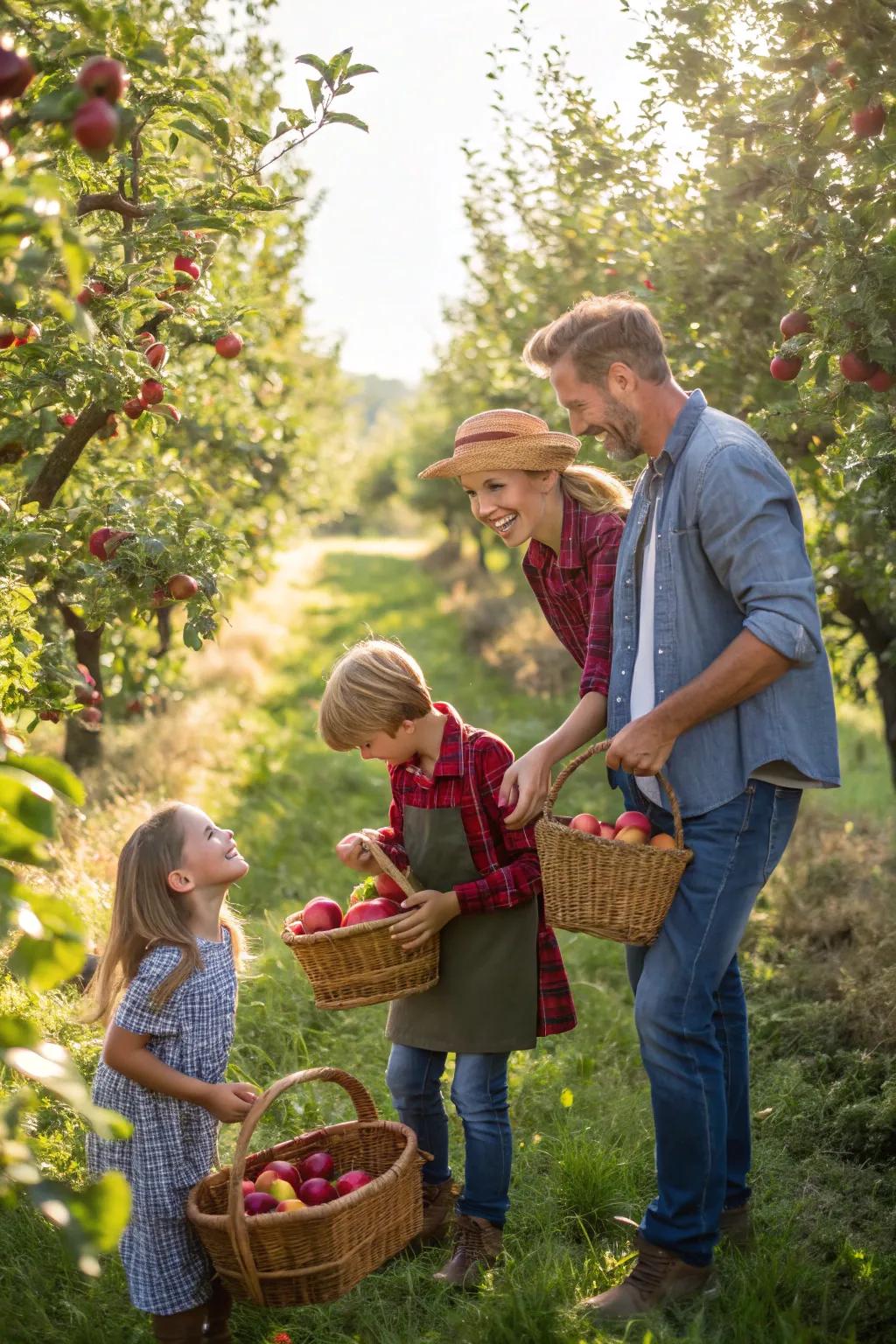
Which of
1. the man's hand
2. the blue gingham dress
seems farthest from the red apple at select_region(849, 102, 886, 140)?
the blue gingham dress

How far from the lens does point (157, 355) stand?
3959 mm

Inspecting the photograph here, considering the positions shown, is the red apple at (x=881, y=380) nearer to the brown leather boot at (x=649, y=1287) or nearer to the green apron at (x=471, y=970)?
the green apron at (x=471, y=970)

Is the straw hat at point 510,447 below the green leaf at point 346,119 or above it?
below

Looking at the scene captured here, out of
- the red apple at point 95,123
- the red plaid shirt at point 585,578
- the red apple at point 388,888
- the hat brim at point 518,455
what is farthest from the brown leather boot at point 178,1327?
the red apple at point 95,123

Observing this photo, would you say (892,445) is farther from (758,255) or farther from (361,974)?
(758,255)

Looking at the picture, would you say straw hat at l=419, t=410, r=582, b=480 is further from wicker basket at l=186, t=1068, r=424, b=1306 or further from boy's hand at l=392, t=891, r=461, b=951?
wicker basket at l=186, t=1068, r=424, b=1306

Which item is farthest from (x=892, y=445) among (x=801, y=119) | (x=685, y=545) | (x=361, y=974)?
(x=361, y=974)

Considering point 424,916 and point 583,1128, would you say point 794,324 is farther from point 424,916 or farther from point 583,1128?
point 583,1128

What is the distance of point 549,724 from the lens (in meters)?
11.3

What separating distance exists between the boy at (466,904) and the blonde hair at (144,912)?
43cm

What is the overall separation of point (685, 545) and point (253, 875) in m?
4.77

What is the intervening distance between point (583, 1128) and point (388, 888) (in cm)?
129

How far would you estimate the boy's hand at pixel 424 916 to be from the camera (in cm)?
306

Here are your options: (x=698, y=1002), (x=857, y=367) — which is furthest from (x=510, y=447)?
(x=698, y=1002)
